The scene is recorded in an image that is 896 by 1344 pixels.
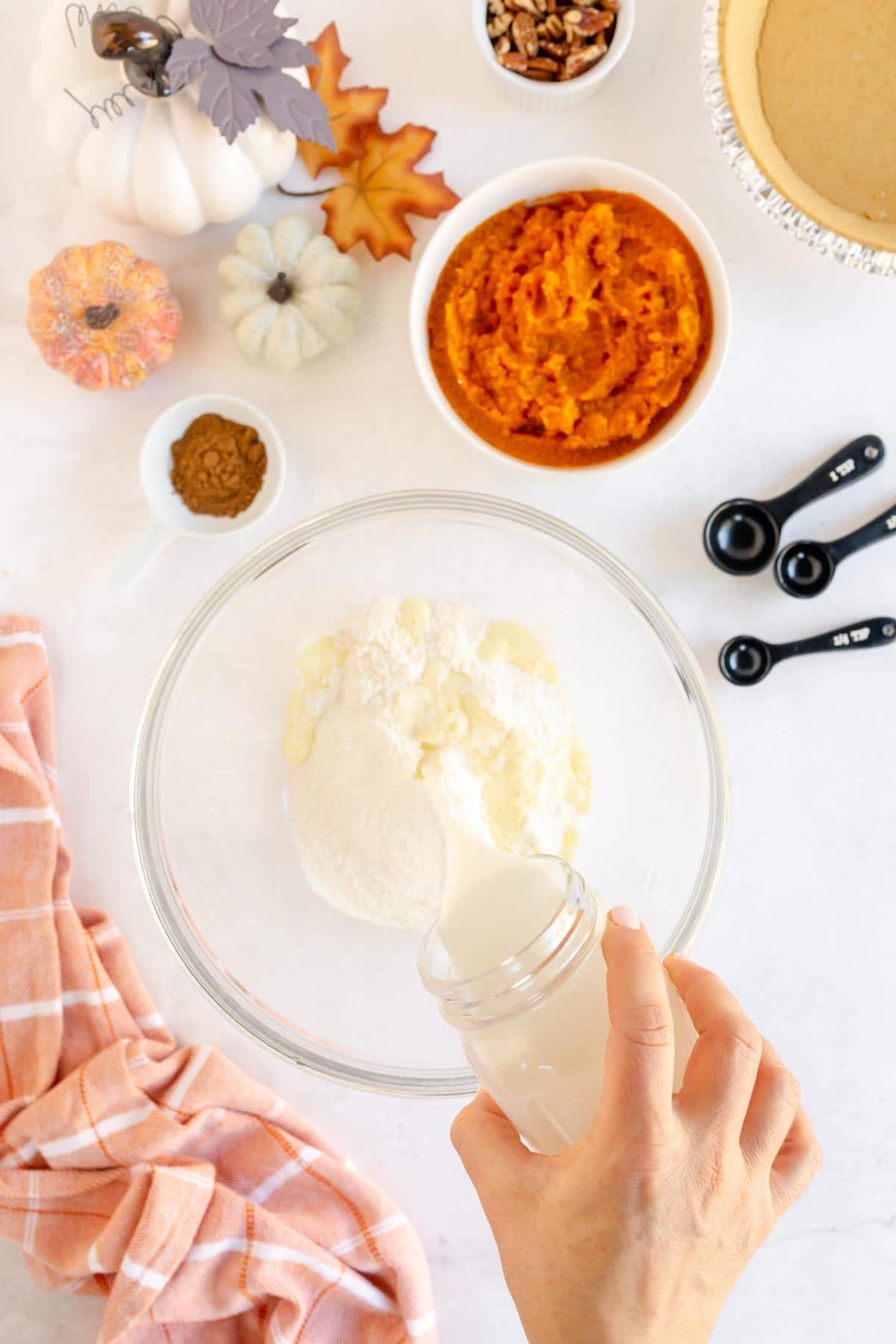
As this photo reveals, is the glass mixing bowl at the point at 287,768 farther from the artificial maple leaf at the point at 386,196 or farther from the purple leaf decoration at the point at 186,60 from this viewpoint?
the purple leaf decoration at the point at 186,60

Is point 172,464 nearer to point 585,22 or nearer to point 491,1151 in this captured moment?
point 585,22

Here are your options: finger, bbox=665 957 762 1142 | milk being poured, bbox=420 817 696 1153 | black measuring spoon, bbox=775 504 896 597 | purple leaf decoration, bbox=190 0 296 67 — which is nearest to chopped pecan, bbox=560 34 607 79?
purple leaf decoration, bbox=190 0 296 67

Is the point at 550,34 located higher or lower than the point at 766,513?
higher

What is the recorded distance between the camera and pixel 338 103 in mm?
1256

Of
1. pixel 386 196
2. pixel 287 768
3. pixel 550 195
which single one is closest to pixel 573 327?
pixel 550 195

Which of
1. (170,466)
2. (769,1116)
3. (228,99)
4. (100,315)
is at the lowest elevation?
(769,1116)

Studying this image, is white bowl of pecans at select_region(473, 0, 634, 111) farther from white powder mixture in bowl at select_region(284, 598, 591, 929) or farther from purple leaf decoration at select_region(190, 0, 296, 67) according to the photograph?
white powder mixture in bowl at select_region(284, 598, 591, 929)

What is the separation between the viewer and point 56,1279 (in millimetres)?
1266

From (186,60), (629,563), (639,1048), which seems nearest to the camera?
(639,1048)

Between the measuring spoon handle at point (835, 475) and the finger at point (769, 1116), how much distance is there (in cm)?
65

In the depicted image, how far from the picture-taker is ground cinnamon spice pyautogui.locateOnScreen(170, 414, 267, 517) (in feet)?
4.10

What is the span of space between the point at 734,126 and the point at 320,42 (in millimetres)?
503

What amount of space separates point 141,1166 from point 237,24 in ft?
4.17

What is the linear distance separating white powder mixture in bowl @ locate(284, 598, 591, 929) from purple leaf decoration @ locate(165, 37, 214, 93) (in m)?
0.59
